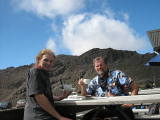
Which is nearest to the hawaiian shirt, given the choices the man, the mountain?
the man

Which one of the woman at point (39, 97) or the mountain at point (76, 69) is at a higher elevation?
the mountain at point (76, 69)

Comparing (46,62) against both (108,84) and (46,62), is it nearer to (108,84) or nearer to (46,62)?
(46,62)

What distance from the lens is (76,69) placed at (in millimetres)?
85625

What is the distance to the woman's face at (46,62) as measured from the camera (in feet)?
11.2

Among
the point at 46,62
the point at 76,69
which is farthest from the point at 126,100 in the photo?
the point at 76,69

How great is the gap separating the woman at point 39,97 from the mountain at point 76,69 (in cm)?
5920

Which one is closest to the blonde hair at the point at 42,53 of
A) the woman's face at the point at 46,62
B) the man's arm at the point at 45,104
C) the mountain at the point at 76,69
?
the woman's face at the point at 46,62

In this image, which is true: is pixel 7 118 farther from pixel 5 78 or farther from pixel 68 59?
pixel 5 78

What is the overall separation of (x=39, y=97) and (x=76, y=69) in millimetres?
82495

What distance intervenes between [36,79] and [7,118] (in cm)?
48

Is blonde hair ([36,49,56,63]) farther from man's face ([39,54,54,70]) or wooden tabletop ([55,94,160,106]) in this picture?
wooden tabletop ([55,94,160,106])

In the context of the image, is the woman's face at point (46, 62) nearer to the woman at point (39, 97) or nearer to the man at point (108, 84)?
the woman at point (39, 97)

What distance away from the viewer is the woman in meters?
3.12

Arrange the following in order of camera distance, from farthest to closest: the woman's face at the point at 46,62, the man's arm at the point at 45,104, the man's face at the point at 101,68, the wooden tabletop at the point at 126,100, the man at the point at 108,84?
the man's face at the point at 101,68 < the man at the point at 108,84 < the woman's face at the point at 46,62 < the man's arm at the point at 45,104 < the wooden tabletop at the point at 126,100
